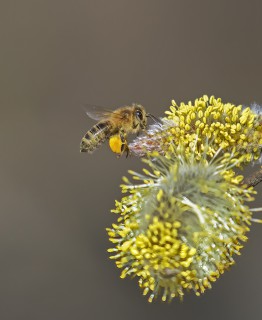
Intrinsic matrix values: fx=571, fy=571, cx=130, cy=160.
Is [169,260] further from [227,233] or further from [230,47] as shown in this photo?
[230,47]

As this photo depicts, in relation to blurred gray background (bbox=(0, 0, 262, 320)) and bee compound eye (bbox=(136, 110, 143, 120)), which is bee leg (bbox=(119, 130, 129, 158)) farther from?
blurred gray background (bbox=(0, 0, 262, 320))

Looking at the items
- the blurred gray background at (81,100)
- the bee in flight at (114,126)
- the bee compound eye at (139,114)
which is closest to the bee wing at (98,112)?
the bee in flight at (114,126)

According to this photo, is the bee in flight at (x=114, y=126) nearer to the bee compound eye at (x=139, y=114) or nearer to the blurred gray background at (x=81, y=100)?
the bee compound eye at (x=139, y=114)

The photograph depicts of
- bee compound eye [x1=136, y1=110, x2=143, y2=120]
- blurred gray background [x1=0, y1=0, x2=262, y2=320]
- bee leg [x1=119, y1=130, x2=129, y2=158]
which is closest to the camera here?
bee leg [x1=119, y1=130, x2=129, y2=158]

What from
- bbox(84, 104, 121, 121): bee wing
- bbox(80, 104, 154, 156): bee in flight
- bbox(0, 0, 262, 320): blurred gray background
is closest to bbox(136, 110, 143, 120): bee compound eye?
bbox(80, 104, 154, 156): bee in flight

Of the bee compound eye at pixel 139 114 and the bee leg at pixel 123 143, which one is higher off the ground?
→ the bee compound eye at pixel 139 114

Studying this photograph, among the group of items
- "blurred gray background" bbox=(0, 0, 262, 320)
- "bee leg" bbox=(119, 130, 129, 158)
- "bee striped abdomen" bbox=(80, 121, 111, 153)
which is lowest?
"bee leg" bbox=(119, 130, 129, 158)

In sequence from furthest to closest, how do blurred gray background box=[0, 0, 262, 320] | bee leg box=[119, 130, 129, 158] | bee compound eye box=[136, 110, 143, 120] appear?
blurred gray background box=[0, 0, 262, 320], bee compound eye box=[136, 110, 143, 120], bee leg box=[119, 130, 129, 158]
